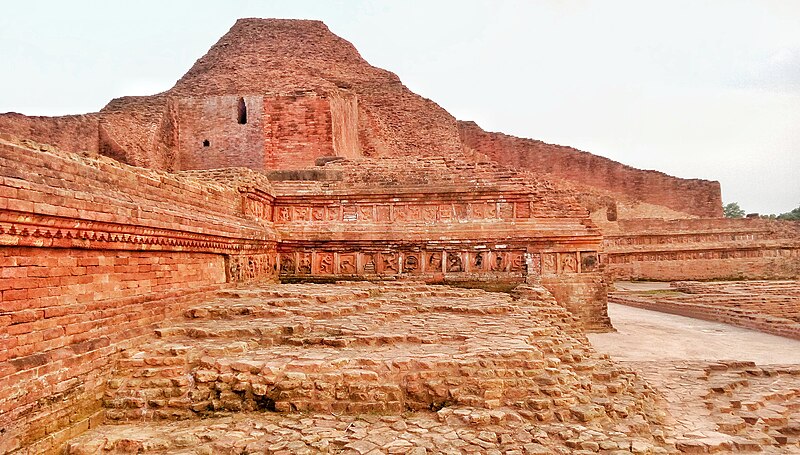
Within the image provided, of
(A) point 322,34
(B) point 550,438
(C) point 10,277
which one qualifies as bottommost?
(B) point 550,438

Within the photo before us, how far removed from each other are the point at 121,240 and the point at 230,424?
2.00 metres

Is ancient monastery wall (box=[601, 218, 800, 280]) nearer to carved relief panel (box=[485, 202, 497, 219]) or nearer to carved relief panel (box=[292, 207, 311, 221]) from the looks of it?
carved relief panel (box=[485, 202, 497, 219])

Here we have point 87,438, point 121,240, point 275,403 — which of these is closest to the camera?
point 87,438

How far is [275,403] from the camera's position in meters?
3.63

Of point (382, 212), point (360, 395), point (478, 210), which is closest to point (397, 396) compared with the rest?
point (360, 395)

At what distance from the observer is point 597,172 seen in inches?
1120

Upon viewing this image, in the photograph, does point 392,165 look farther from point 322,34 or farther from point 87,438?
point 322,34

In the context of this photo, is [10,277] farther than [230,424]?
No

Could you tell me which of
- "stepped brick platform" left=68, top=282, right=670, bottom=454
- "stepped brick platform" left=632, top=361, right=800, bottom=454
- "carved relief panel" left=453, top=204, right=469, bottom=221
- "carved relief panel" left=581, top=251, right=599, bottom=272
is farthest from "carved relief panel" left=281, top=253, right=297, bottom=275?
"stepped brick platform" left=632, top=361, right=800, bottom=454

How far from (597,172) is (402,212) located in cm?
2263

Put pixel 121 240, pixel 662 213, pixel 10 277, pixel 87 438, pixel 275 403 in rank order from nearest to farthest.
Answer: pixel 10 277 → pixel 87 438 → pixel 275 403 → pixel 121 240 → pixel 662 213

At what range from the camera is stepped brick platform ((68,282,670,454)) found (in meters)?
3.22

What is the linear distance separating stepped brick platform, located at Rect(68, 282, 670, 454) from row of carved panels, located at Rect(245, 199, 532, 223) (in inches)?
188

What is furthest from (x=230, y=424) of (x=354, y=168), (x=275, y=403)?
(x=354, y=168)
